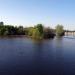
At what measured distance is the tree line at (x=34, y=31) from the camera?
5906 centimetres

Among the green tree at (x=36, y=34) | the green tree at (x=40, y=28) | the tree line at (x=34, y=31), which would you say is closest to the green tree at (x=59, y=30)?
the tree line at (x=34, y=31)

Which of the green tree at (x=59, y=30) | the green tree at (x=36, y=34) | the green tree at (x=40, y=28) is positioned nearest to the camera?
the green tree at (x=36, y=34)

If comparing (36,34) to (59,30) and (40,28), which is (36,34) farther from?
(59,30)

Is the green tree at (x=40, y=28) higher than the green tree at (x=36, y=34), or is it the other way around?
the green tree at (x=40, y=28)

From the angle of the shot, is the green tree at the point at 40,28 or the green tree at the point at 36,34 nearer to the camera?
the green tree at the point at 36,34

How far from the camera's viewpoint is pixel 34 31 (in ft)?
197

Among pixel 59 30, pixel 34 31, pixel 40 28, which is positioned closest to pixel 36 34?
pixel 34 31

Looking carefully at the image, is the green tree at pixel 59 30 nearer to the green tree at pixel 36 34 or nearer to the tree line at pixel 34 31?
the tree line at pixel 34 31

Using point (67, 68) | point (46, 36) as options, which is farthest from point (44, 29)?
point (67, 68)

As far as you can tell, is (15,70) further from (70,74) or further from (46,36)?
(46,36)

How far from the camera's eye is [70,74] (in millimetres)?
13328

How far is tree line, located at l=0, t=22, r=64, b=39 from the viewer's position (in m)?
59.1

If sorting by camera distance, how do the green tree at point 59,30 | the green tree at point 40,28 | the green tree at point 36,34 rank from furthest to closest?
the green tree at point 59,30
the green tree at point 40,28
the green tree at point 36,34

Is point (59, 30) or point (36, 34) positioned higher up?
point (59, 30)
